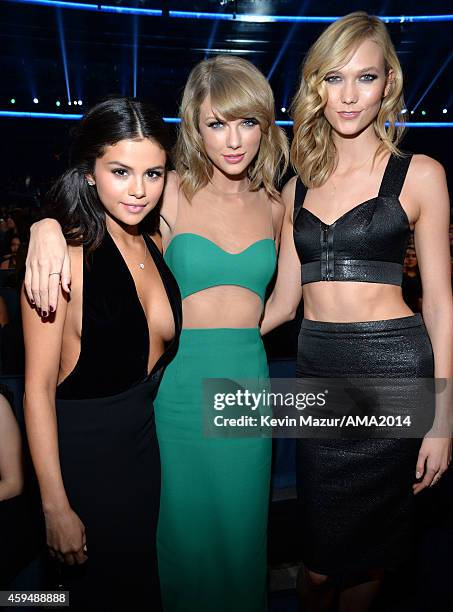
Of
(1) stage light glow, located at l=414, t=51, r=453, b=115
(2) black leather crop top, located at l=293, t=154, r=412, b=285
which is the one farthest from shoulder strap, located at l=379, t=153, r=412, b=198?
(1) stage light glow, located at l=414, t=51, r=453, b=115

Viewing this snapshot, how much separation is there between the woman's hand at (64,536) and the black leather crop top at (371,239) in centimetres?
101

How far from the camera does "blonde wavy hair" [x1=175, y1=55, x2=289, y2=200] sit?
5.96 feet

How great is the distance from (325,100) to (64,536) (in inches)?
57.8

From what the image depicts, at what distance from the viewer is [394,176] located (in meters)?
1.76

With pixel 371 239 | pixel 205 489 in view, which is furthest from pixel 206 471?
pixel 371 239

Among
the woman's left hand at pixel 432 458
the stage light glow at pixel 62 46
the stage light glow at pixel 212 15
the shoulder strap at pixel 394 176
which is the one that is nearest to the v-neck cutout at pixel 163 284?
the shoulder strap at pixel 394 176

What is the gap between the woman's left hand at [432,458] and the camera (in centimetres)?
174

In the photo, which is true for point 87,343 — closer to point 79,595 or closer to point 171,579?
point 79,595

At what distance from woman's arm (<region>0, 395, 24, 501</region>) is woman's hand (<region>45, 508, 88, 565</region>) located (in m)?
0.56

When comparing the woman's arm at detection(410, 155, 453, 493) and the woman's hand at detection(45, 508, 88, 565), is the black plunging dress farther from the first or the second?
the woman's arm at detection(410, 155, 453, 493)

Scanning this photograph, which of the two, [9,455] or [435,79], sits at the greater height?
[435,79]

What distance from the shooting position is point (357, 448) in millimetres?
1829

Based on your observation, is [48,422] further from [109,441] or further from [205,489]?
[205,489]

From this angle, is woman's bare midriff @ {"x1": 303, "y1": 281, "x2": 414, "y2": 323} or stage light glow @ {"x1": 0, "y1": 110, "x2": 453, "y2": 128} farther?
stage light glow @ {"x1": 0, "y1": 110, "x2": 453, "y2": 128}
